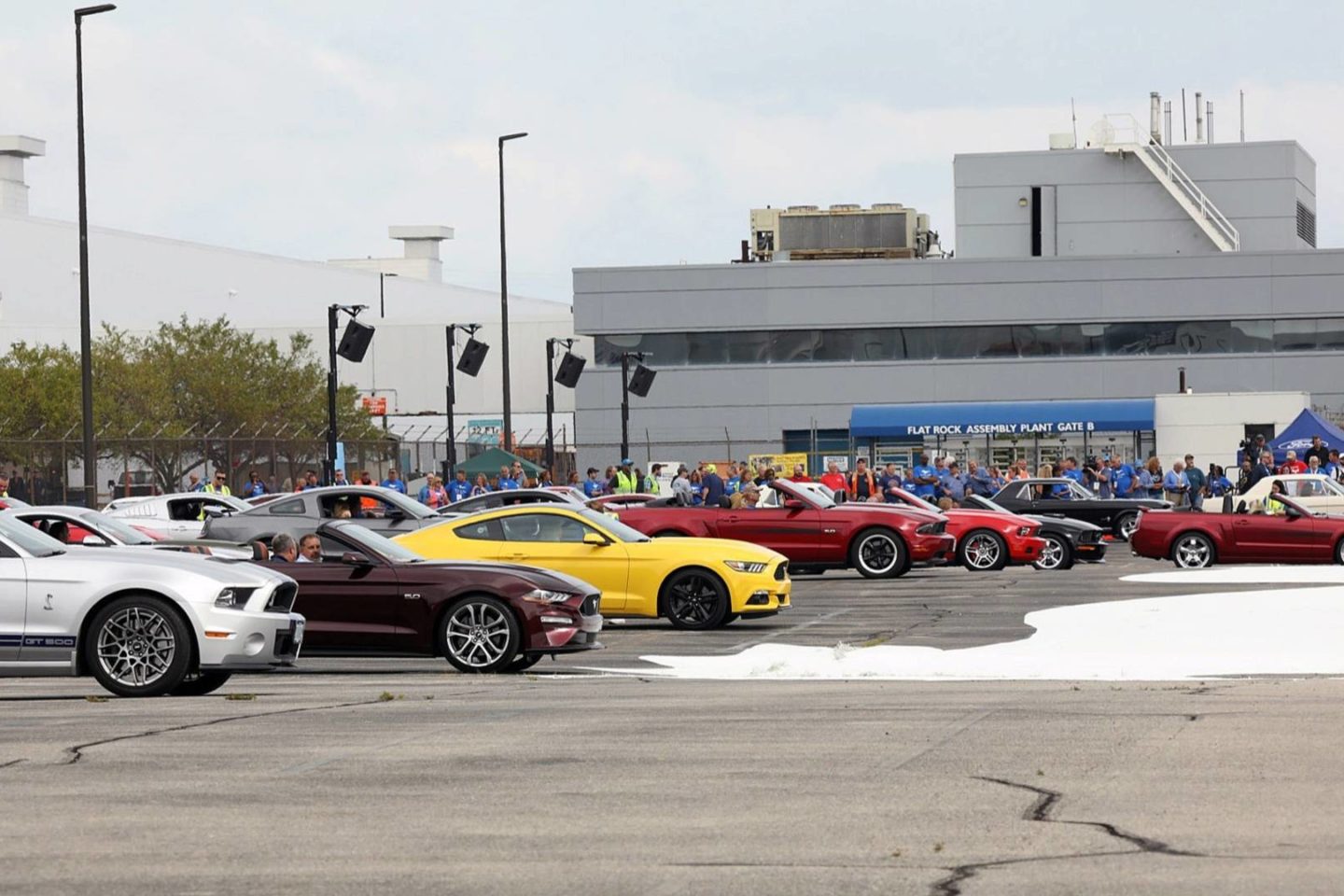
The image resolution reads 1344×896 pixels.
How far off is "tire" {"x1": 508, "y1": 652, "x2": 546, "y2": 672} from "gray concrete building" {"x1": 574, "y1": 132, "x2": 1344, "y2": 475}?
171 feet

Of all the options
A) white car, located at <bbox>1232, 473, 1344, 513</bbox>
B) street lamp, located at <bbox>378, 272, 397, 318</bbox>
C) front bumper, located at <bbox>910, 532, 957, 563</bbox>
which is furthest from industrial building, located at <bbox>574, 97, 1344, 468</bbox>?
front bumper, located at <bbox>910, 532, 957, 563</bbox>

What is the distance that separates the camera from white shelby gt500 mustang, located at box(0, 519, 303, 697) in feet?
47.9

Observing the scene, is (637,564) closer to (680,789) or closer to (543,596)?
(543,596)

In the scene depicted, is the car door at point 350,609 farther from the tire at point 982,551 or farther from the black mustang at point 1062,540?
the black mustang at point 1062,540

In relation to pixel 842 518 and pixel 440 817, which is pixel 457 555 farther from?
pixel 440 817

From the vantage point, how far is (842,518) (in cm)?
2906

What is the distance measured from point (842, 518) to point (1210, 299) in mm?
46097

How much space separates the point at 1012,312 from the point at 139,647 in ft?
199

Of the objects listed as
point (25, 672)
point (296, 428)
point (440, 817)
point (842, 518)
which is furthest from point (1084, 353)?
point (440, 817)

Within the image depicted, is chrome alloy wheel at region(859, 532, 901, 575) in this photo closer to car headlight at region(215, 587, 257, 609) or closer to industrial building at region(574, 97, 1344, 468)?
car headlight at region(215, 587, 257, 609)

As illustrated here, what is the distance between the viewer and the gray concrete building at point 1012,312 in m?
71.9

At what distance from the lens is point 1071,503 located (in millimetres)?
37719

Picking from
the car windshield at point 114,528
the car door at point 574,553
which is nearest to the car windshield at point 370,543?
the car door at point 574,553

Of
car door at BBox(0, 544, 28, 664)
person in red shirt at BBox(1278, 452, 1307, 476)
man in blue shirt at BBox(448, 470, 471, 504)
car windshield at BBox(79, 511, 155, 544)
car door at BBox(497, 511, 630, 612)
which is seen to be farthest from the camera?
man in blue shirt at BBox(448, 470, 471, 504)
